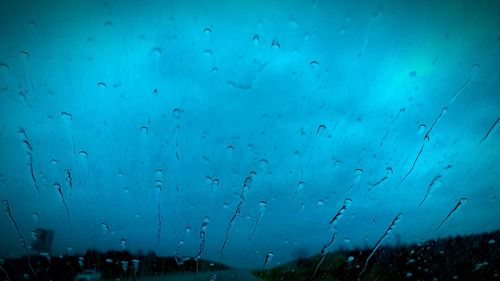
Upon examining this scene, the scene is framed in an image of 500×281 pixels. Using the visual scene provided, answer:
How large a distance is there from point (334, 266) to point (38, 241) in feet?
39.4

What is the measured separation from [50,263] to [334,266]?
10.9m

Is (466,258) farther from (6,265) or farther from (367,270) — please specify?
(6,265)

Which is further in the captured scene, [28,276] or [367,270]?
[367,270]

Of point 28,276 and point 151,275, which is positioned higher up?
point 151,275

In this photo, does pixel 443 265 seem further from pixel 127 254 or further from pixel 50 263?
pixel 50 263

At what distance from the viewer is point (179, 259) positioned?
11.5 meters

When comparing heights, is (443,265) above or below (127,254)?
below

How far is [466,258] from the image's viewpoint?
12.5 meters

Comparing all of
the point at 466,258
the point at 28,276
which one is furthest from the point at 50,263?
the point at 466,258

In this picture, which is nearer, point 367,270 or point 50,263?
point 50,263

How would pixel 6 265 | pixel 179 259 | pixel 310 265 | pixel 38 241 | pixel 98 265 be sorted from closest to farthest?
pixel 38 241, pixel 6 265, pixel 179 259, pixel 98 265, pixel 310 265

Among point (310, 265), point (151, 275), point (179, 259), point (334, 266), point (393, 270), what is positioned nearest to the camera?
point (179, 259)

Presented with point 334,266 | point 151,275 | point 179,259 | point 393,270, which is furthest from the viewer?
point 151,275

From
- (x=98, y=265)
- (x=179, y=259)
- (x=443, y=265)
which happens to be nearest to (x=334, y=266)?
(x=443, y=265)
